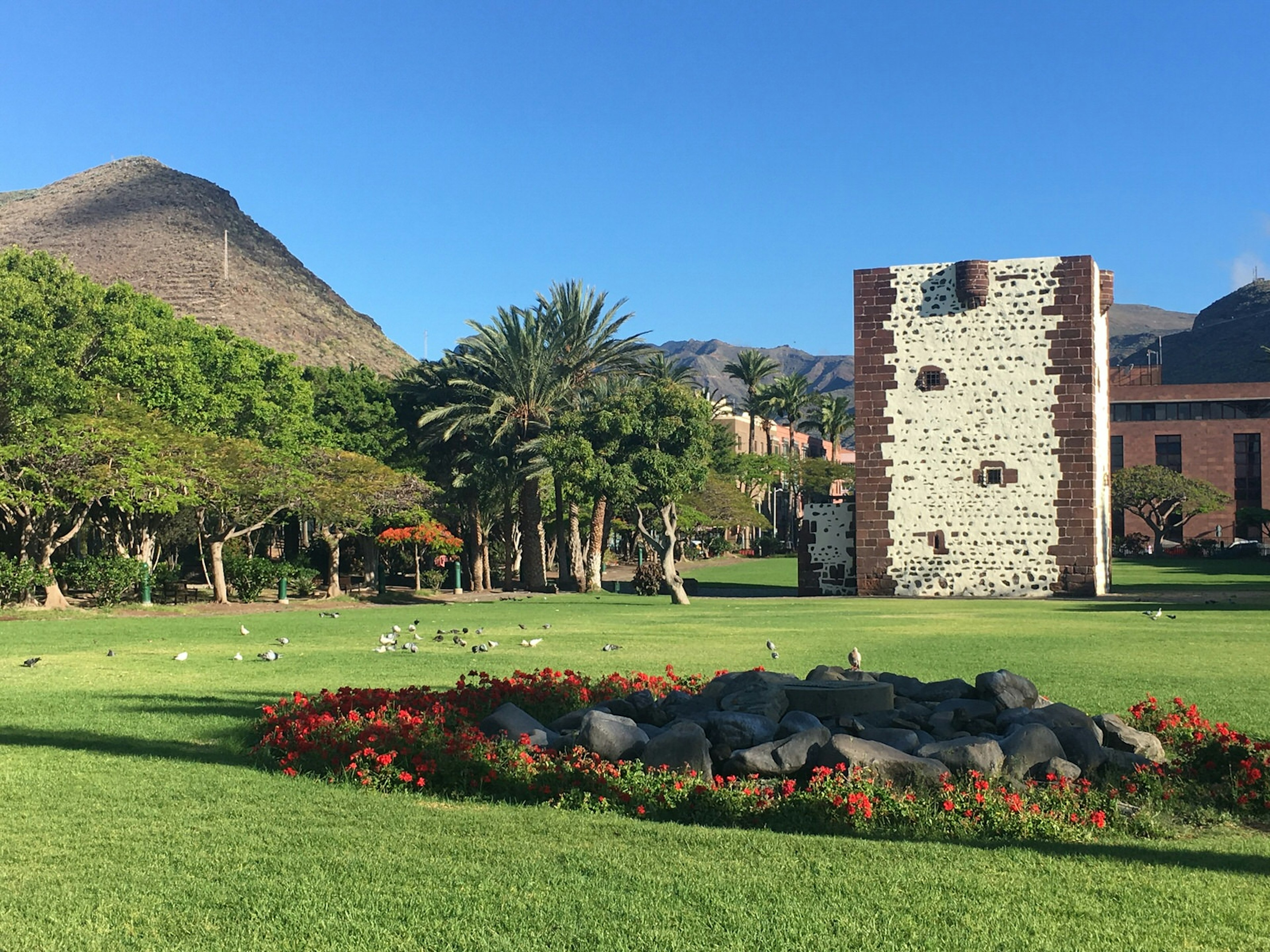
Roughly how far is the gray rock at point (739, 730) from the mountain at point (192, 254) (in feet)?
366

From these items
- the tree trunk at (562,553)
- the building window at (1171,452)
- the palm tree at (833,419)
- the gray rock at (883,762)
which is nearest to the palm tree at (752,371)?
the palm tree at (833,419)

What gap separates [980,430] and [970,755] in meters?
30.2

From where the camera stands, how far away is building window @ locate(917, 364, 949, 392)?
3766cm

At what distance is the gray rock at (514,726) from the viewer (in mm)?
9492

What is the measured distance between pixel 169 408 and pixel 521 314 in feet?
42.5

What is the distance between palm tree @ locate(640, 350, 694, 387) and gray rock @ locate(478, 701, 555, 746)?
96.2 ft

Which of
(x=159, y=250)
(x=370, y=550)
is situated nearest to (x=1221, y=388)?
(x=370, y=550)

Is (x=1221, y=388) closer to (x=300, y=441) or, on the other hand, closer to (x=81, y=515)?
(x=300, y=441)

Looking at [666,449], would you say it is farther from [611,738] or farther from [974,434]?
[611,738]

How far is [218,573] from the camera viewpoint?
36594 mm

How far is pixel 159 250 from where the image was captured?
139 m

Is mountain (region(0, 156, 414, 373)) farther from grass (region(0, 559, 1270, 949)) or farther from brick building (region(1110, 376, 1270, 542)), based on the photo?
grass (region(0, 559, 1270, 949))

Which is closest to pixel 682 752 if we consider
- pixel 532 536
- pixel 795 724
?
pixel 795 724

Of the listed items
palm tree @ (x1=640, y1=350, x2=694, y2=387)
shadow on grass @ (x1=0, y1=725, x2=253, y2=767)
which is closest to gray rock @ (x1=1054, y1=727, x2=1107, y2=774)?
shadow on grass @ (x1=0, y1=725, x2=253, y2=767)
